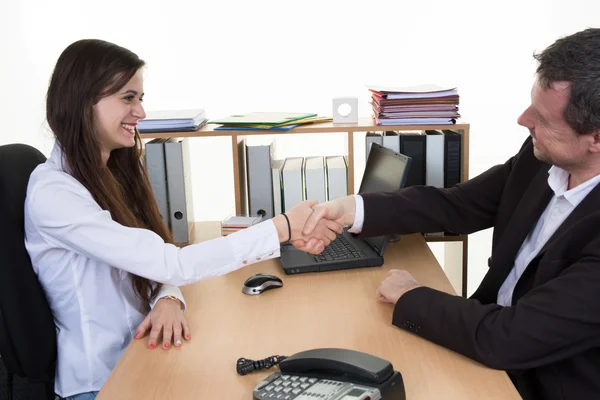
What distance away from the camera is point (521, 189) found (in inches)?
74.4

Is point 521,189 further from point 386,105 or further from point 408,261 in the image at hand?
point 386,105

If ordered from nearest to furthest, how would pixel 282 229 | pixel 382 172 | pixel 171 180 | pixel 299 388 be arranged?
pixel 299 388 < pixel 282 229 < pixel 382 172 < pixel 171 180

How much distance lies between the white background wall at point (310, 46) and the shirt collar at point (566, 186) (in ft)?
6.03

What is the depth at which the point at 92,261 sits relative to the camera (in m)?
1.68

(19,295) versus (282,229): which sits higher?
(282,229)

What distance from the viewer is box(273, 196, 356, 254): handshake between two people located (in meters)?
1.75

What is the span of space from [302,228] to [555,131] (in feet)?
2.18

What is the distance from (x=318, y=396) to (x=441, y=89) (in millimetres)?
1453

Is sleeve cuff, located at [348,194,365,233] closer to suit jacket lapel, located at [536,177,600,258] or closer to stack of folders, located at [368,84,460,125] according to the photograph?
stack of folders, located at [368,84,460,125]

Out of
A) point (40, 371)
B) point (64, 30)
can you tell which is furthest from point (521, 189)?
point (64, 30)

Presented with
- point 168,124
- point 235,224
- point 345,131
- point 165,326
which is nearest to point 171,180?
point 168,124

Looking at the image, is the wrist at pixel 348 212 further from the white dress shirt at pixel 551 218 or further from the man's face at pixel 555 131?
the man's face at pixel 555 131

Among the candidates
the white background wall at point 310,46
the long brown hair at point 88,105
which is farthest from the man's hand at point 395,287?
the white background wall at point 310,46

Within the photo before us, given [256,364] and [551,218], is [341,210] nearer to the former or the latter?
[551,218]
